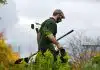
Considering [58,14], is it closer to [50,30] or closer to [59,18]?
[59,18]

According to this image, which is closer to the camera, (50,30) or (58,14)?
(50,30)

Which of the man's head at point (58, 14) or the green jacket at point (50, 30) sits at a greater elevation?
the man's head at point (58, 14)

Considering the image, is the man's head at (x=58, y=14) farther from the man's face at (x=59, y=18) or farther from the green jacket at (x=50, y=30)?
the green jacket at (x=50, y=30)

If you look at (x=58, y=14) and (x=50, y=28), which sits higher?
(x=58, y=14)

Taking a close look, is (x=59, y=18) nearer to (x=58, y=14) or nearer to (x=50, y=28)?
(x=58, y=14)

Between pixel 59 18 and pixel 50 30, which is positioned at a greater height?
pixel 59 18

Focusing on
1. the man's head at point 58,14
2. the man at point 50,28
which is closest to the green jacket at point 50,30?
the man at point 50,28

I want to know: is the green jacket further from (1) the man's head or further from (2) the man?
(1) the man's head

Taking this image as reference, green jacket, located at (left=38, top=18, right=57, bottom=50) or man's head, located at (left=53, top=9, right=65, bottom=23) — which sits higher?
man's head, located at (left=53, top=9, right=65, bottom=23)

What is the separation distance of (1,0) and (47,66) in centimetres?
1934

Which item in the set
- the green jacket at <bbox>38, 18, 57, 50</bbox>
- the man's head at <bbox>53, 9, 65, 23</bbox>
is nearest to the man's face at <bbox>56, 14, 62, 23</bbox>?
the man's head at <bbox>53, 9, 65, 23</bbox>

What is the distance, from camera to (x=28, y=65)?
6.64 metres

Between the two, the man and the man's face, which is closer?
the man

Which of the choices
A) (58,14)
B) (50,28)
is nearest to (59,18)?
(58,14)
